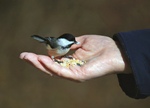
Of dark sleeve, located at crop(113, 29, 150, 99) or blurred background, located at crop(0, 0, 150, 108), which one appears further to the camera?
blurred background, located at crop(0, 0, 150, 108)

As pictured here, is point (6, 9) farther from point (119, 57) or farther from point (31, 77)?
point (119, 57)

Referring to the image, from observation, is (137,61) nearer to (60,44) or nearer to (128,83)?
(128,83)

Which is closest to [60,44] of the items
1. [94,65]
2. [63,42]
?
[63,42]

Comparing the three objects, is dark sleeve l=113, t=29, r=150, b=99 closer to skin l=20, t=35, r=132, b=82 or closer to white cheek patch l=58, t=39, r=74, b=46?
skin l=20, t=35, r=132, b=82

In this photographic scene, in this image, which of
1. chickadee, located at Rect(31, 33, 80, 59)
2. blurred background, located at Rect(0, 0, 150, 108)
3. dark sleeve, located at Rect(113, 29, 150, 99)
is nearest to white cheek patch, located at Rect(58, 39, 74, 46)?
chickadee, located at Rect(31, 33, 80, 59)

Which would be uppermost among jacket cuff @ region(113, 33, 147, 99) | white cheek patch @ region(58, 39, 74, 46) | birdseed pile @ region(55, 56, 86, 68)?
white cheek patch @ region(58, 39, 74, 46)

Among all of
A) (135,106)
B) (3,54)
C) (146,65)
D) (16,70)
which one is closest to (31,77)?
(16,70)
